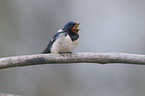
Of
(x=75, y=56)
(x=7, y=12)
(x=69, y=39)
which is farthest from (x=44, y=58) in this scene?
(x=7, y=12)

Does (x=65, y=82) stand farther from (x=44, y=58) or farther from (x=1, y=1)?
(x=44, y=58)

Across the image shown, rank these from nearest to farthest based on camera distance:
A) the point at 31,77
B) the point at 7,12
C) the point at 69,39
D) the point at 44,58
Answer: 1. the point at 44,58
2. the point at 69,39
3. the point at 31,77
4. the point at 7,12

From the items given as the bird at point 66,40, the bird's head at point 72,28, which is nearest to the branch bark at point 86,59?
the bird at point 66,40

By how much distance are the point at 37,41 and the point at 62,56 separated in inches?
152

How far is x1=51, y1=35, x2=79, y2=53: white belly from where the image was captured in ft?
11.4

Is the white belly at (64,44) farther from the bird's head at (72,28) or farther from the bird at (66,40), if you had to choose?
the bird's head at (72,28)

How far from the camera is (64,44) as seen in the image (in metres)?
3.50

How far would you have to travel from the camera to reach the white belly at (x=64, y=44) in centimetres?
349

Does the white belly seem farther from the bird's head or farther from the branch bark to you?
the branch bark

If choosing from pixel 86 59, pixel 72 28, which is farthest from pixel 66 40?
pixel 86 59

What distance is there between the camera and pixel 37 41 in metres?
6.71

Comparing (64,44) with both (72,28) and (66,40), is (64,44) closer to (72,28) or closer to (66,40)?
(66,40)

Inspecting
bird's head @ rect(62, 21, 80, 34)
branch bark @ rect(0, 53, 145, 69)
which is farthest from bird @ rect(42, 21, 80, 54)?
branch bark @ rect(0, 53, 145, 69)

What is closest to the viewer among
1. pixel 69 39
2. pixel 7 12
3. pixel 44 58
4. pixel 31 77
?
pixel 44 58
